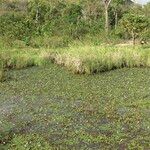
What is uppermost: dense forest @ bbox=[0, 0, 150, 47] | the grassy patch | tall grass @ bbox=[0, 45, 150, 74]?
dense forest @ bbox=[0, 0, 150, 47]

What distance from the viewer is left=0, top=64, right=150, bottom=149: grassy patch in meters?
11.2

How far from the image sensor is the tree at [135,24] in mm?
35156

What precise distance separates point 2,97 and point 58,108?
3136mm

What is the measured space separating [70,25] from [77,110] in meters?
30.0

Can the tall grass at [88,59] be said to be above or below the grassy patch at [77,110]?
above

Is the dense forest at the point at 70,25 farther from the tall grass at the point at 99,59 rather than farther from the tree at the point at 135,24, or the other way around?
the tall grass at the point at 99,59

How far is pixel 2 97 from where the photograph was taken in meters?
16.9

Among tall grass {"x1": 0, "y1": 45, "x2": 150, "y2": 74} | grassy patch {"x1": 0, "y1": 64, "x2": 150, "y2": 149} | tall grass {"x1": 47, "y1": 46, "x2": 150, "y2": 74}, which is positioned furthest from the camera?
tall grass {"x1": 0, "y1": 45, "x2": 150, "y2": 74}

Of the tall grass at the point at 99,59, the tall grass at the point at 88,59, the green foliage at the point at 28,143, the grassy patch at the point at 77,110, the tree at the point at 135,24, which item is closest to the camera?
the green foliage at the point at 28,143

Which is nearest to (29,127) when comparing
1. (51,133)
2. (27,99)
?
(51,133)

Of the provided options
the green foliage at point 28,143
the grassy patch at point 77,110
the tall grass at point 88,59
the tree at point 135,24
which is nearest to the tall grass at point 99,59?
the tall grass at point 88,59

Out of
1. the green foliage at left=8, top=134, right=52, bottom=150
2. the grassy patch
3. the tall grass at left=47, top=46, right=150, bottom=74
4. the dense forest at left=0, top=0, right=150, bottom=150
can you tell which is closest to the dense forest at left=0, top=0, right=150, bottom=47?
the dense forest at left=0, top=0, right=150, bottom=150

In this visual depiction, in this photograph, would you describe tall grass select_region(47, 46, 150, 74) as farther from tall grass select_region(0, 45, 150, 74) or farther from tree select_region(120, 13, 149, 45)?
tree select_region(120, 13, 149, 45)

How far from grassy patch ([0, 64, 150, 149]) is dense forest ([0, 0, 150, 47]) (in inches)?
580
